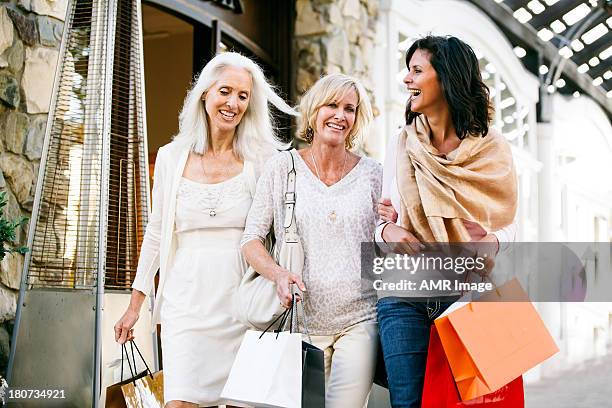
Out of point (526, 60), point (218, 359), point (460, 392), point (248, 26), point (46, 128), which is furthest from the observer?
point (526, 60)

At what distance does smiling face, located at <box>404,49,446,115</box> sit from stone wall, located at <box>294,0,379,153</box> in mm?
3631

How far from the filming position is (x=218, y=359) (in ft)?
8.59

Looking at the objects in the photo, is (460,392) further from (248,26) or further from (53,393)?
(248,26)

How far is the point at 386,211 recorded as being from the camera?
7.25 ft

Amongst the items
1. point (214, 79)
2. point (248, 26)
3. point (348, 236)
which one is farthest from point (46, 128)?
point (248, 26)

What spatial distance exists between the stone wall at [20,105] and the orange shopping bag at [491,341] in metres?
2.00

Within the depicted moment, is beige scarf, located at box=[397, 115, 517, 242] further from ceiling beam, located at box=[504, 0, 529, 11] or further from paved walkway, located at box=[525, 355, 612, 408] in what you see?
ceiling beam, located at box=[504, 0, 529, 11]

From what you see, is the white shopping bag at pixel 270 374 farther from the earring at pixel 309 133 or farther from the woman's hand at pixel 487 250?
the earring at pixel 309 133

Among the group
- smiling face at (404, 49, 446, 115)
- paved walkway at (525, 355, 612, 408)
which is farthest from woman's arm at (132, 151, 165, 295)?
paved walkway at (525, 355, 612, 408)

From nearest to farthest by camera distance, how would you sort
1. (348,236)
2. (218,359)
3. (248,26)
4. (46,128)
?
1. (348,236)
2. (218,359)
3. (46,128)
4. (248,26)

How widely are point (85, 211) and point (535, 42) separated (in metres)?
9.75

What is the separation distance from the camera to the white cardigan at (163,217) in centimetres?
266

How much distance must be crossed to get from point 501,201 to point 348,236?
0.42 meters

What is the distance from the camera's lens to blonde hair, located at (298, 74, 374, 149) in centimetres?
243
